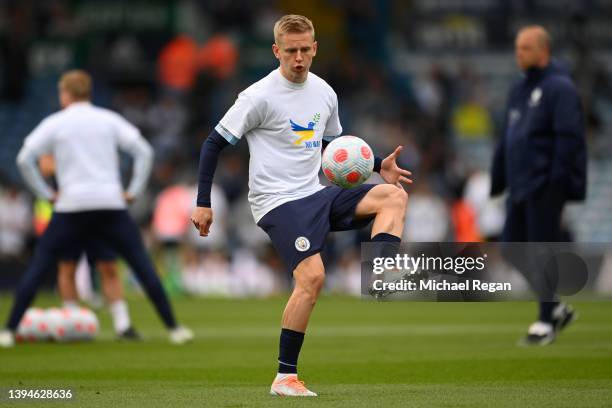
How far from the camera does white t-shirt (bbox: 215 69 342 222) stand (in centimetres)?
852

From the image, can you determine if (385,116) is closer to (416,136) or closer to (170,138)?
(416,136)

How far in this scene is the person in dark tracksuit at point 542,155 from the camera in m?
11.9

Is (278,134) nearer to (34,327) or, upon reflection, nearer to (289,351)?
(289,351)

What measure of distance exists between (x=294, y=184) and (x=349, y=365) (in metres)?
2.43

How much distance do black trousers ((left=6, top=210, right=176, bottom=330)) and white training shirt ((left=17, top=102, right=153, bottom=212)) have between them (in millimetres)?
112

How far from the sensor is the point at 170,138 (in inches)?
1098

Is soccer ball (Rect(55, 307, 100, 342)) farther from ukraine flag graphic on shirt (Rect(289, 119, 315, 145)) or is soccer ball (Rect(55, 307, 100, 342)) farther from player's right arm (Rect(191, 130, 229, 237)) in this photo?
ukraine flag graphic on shirt (Rect(289, 119, 315, 145))

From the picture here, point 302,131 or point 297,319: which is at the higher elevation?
point 302,131

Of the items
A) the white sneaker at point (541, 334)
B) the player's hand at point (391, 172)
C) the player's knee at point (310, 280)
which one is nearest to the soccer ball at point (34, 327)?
the white sneaker at point (541, 334)

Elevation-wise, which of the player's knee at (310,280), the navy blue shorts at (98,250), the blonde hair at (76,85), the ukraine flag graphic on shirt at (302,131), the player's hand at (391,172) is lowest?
the player's knee at (310,280)

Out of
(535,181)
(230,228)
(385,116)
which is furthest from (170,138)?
(535,181)

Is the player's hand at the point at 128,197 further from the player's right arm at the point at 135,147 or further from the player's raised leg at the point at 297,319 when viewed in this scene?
the player's raised leg at the point at 297,319

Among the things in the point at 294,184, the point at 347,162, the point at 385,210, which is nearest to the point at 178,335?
the point at 294,184

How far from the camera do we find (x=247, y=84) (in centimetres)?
2953
